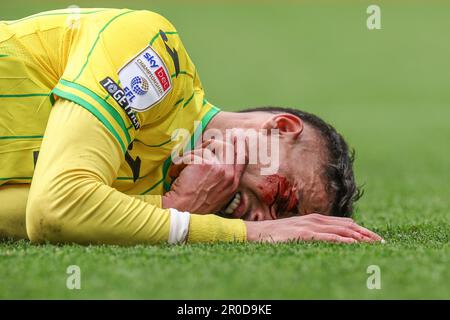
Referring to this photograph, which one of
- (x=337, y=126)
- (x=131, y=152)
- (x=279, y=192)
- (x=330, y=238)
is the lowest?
(x=337, y=126)

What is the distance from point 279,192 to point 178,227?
0.43 metres

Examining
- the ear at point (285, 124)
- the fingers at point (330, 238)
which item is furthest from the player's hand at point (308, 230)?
the ear at point (285, 124)

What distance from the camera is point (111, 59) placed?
9.59 ft

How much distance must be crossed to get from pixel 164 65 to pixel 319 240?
2.47 feet

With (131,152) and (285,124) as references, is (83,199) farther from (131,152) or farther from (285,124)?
(285,124)

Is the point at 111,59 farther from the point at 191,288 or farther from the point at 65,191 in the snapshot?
the point at 191,288

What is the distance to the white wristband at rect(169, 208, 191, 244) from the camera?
282 centimetres

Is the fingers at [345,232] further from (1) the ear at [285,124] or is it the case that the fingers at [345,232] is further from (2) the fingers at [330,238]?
(1) the ear at [285,124]

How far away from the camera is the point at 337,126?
8086 millimetres

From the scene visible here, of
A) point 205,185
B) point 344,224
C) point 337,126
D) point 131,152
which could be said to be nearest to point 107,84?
point 131,152

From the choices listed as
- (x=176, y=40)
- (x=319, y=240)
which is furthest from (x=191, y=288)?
(x=176, y=40)

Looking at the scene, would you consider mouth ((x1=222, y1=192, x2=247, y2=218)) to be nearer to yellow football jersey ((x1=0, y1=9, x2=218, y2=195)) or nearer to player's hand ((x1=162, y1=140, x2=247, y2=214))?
player's hand ((x1=162, y1=140, x2=247, y2=214))

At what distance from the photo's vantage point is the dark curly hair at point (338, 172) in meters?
3.19
